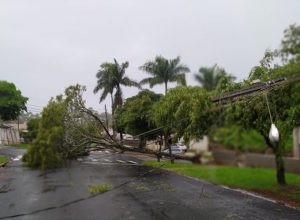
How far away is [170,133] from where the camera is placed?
6.07 metres

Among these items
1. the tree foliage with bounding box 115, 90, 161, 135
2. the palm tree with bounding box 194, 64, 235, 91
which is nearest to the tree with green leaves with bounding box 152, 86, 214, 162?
the palm tree with bounding box 194, 64, 235, 91

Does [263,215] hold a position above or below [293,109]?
below

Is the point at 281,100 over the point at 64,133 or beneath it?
over

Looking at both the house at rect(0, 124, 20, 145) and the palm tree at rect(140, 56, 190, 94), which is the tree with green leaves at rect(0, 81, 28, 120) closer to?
the house at rect(0, 124, 20, 145)

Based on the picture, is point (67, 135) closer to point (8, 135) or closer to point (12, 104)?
point (8, 135)

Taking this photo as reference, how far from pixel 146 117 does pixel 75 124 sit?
2824cm

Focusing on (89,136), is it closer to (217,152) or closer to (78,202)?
(217,152)

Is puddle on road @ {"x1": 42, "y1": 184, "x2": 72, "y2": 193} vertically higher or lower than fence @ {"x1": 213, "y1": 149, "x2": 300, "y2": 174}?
lower

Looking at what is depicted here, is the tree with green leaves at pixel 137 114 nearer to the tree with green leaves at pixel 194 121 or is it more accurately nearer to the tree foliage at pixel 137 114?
the tree foliage at pixel 137 114

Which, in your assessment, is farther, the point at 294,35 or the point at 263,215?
the point at 263,215

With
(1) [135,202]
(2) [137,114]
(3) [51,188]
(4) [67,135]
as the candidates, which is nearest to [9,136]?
(4) [67,135]

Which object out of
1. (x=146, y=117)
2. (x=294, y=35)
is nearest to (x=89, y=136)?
(x=294, y=35)

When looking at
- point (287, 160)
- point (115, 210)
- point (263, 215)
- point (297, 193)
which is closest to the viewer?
point (287, 160)

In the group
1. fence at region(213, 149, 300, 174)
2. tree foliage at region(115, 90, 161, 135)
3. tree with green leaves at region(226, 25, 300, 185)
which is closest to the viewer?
fence at region(213, 149, 300, 174)
